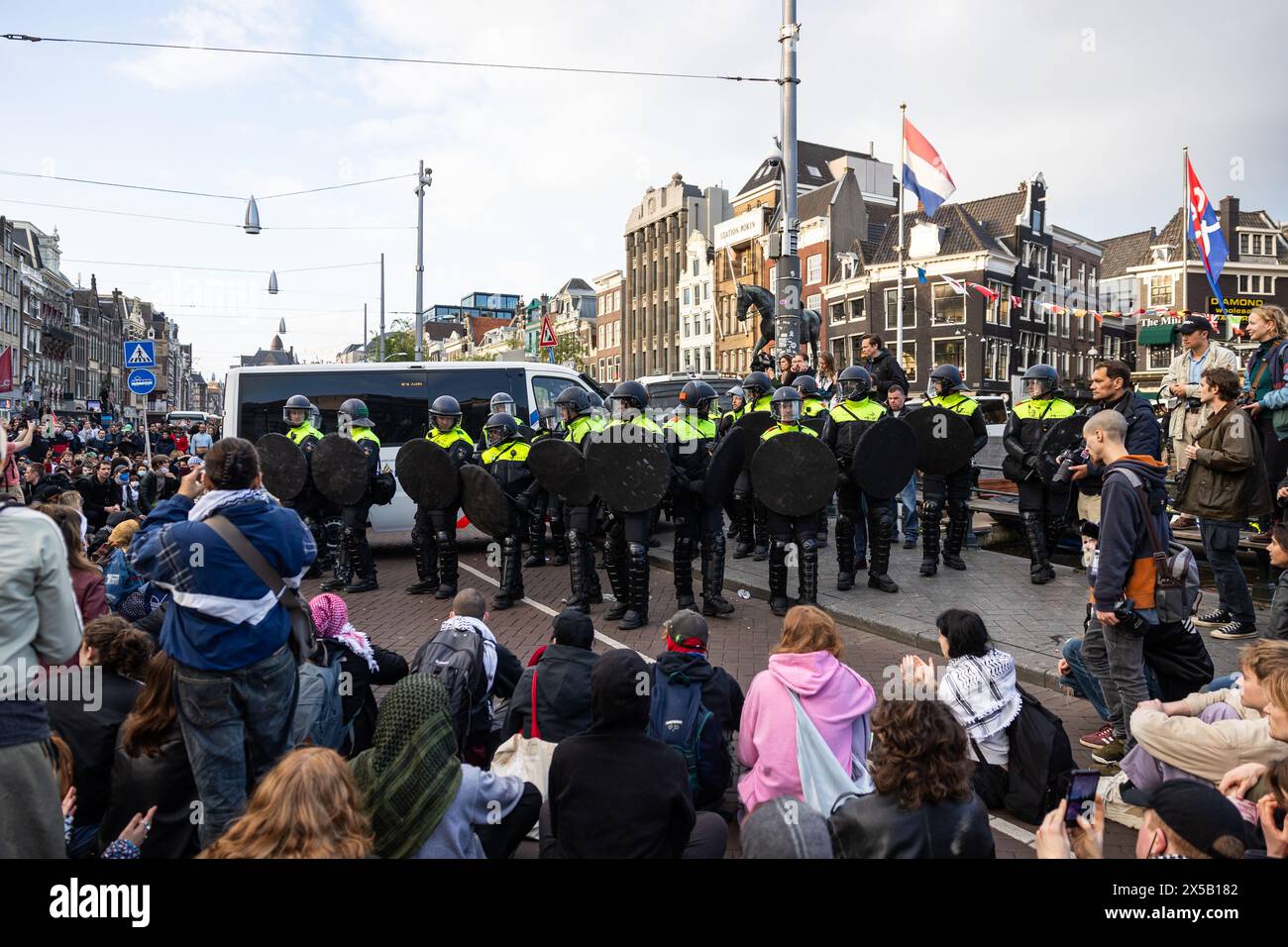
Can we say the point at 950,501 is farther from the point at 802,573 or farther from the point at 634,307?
the point at 634,307

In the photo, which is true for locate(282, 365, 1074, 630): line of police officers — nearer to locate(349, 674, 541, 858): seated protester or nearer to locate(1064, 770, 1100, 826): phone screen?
locate(349, 674, 541, 858): seated protester

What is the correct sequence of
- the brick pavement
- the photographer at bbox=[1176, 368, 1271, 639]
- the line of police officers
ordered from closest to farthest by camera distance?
1. the brick pavement
2. the photographer at bbox=[1176, 368, 1271, 639]
3. the line of police officers

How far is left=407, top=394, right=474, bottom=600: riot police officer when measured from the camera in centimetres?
898

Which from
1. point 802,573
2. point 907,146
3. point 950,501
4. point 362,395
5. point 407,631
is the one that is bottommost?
point 407,631

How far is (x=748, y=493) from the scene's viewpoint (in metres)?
9.54

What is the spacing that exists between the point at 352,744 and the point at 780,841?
8.30ft

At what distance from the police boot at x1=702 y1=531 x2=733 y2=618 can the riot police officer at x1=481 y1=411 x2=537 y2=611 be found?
1806mm

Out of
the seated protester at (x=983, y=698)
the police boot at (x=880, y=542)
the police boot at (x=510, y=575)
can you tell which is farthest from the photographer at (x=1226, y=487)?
the police boot at (x=510, y=575)

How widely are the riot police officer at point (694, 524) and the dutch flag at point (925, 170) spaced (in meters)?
12.2

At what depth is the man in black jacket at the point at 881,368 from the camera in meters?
9.89

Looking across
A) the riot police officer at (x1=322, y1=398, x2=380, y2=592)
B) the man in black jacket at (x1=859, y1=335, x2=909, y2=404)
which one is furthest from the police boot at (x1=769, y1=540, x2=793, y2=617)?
the riot police officer at (x1=322, y1=398, x2=380, y2=592)

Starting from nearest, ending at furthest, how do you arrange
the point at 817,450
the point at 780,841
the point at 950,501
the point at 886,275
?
the point at 780,841, the point at 817,450, the point at 950,501, the point at 886,275
